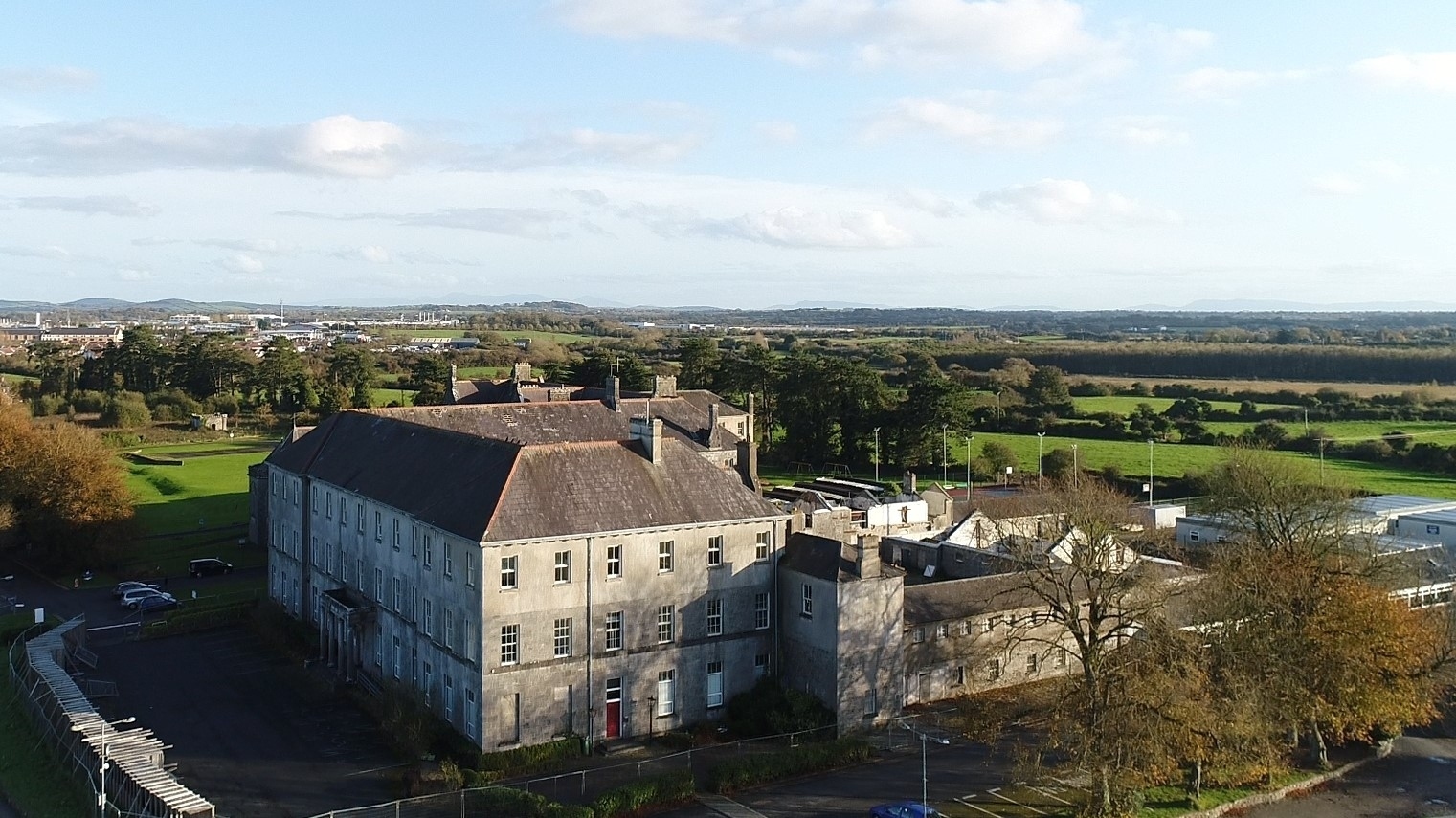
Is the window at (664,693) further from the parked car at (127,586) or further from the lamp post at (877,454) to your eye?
the lamp post at (877,454)

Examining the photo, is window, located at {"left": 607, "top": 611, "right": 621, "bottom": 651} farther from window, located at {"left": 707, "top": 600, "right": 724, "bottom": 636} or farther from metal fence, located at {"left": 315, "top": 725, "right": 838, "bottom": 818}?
metal fence, located at {"left": 315, "top": 725, "right": 838, "bottom": 818}

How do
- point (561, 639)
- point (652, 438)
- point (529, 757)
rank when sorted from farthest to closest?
point (652, 438)
point (561, 639)
point (529, 757)

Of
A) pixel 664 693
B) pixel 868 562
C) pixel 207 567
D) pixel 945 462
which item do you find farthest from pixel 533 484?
pixel 945 462

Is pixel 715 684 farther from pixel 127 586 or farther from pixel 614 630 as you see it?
pixel 127 586

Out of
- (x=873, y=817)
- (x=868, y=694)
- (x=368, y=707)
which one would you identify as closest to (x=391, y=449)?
(x=368, y=707)

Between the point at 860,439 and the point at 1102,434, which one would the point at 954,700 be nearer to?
the point at 860,439

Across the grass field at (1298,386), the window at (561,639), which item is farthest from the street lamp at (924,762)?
the grass field at (1298,386)
